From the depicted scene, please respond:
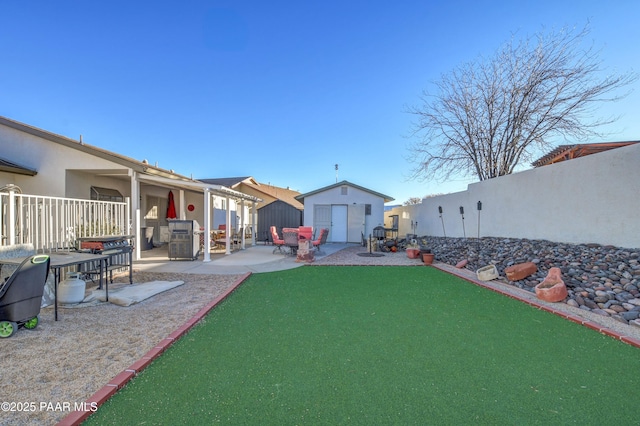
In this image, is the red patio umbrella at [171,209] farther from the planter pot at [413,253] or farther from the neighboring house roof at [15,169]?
the planter pot at [413,253]

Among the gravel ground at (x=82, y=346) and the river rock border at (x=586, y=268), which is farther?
the river rock border at (x=586, y=268)

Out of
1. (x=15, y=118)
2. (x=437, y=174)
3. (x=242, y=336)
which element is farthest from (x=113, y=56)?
(x=437, y=174)

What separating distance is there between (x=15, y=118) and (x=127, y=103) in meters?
4.52

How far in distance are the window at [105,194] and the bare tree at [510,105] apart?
13072 mm

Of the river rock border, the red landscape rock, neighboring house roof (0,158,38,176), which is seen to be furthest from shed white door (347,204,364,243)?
neighboring house roof (0,158,38,176)

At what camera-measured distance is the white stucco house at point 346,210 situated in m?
15.1

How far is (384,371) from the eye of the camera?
2.46 m

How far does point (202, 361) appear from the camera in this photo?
262 cm

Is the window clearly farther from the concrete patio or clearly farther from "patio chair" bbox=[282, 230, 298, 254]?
"patio chair" bbox=[282, 230, 298, 254]

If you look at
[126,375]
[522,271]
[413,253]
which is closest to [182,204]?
[413,253]

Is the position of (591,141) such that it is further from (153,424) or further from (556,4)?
(153,424)

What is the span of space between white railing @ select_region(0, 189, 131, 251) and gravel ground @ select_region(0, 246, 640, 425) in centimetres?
192

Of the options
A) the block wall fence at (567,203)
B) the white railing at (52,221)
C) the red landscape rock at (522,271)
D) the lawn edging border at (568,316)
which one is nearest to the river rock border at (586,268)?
the red landscape rock at (522,271)

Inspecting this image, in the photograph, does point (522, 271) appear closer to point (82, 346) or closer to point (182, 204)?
point (82, 346)
